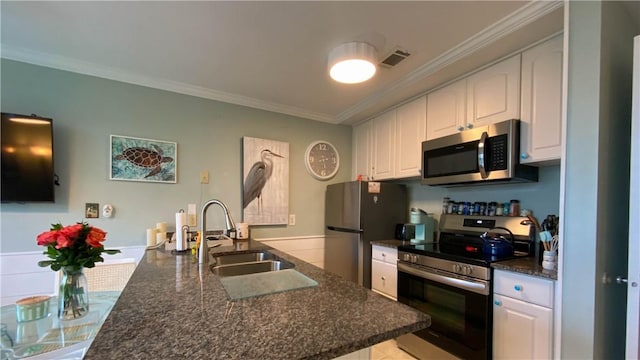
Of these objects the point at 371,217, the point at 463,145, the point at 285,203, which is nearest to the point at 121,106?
the point at 285,203

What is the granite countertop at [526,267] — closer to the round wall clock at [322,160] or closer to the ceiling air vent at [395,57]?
the ceiling air vent at [395,57]

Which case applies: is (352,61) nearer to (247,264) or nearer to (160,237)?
(247,264)

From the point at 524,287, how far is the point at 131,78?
3319 mm

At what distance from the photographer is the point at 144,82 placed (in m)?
2.49

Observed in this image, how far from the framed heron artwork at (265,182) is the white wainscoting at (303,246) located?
0.70 ft

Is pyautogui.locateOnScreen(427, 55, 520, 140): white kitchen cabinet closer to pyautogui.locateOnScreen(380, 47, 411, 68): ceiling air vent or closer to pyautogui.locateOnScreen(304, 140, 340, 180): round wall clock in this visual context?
pyautogui.locateOnScreen(380, 47, 411, 68): ceiling air vent

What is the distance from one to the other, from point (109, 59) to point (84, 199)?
3.77 ft

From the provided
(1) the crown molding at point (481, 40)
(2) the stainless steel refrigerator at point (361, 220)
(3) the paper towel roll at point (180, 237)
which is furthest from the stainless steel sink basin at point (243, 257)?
(1) the crown molding at point (481, 40)

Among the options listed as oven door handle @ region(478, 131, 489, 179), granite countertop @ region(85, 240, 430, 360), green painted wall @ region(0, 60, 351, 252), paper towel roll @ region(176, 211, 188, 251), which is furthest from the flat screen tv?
oven door handle @ region(478, 131, 489, 179)

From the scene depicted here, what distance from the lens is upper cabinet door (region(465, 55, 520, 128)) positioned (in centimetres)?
189

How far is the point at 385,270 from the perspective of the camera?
8.31ft

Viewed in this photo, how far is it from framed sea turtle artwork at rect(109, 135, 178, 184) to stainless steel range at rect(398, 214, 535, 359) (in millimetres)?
2228

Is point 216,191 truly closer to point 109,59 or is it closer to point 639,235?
point 109,59

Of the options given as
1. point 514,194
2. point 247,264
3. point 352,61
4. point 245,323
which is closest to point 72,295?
point 247,264
